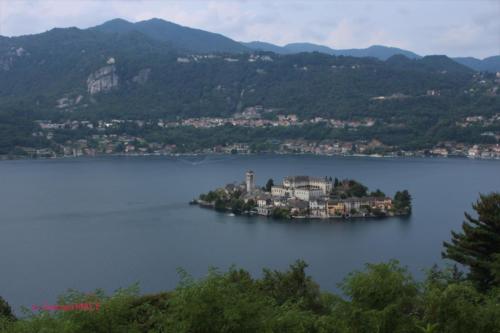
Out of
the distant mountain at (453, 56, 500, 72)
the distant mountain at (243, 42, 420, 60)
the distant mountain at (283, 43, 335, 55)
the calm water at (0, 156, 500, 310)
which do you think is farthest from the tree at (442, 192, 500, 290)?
the distant mountain at (283, 43, 335, 55)

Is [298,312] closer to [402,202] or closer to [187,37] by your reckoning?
[402,202]

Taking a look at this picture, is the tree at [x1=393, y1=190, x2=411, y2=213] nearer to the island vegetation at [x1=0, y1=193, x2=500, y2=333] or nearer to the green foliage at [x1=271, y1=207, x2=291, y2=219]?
the green foliage at [x1=271, y1=207, x2=291, y2=219]

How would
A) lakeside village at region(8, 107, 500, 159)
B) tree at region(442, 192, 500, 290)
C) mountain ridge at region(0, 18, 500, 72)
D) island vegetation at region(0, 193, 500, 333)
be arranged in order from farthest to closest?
1. mountain ridge at region(0, 18, 500, 72)
2. lakeside village at region(8, 107, 500, 159)
3. tree at region(442, 192, 500, 290)
4. island vegetation at region(0, 193, 500, 333)

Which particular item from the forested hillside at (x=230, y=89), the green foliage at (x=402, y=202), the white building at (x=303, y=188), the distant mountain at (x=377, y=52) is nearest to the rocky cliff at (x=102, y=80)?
the forested hillside at (x=230, y=89)

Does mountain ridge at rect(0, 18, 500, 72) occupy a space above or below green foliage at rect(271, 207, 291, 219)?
above

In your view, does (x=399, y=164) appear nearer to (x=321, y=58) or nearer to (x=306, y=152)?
(x=306, y=152)
